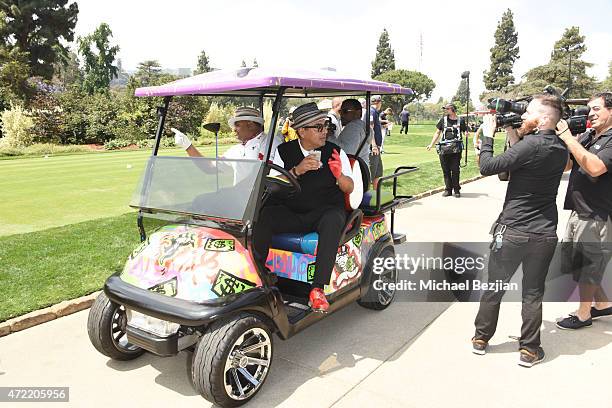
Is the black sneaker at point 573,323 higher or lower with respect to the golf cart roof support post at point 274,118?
lower

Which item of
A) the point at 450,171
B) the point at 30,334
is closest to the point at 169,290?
the point at 30,334

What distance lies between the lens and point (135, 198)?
3.55 m

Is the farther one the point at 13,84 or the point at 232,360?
the point at 13,84

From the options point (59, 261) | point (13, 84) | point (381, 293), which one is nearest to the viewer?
point (381, 293)

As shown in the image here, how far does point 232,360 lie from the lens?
2.83 meters

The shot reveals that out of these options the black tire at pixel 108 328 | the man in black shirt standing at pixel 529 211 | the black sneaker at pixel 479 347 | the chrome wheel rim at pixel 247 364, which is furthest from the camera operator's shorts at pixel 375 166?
the black tire at pixel 108 328

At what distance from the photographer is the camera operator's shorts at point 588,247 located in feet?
12.4

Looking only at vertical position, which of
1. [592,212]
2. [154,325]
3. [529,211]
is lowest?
[154,325]

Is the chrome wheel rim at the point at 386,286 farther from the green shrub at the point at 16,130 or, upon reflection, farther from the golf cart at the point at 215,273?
the green shrub at the point at 16,130

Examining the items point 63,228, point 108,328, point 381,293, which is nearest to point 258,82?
point 108,328

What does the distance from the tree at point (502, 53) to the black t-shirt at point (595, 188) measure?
6859 centimetres

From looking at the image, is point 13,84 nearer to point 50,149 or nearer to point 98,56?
point 50,149

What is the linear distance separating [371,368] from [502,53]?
71613mm

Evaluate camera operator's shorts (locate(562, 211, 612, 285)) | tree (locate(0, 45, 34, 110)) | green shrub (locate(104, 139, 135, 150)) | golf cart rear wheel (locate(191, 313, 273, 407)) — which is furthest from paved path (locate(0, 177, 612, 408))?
tree (locate(0, 45, 34, 110))
